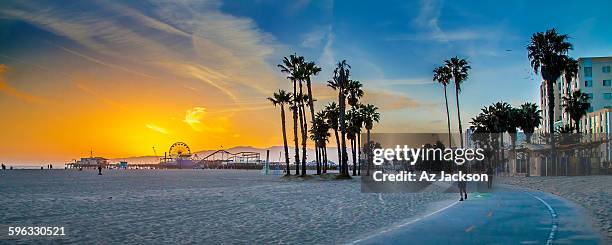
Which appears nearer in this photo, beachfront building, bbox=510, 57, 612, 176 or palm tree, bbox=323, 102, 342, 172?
beachfront building, bbox=510, 57, 612, 176

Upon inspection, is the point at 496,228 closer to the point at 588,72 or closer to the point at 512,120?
the point at 512,120

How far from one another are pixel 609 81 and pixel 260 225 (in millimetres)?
124100

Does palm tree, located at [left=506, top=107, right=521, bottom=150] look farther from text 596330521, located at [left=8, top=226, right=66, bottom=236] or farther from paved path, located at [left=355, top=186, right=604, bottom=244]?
text 596330521, located at [left=8, top=226, right=66, bottom=236]

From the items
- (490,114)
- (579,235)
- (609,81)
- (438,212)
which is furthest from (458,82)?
(579,235)

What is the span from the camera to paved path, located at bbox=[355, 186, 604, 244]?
14100 millimetres

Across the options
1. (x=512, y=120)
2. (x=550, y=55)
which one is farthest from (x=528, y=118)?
(x=550, y=55)

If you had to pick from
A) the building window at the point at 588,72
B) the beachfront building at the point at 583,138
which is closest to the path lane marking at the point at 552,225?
the beachfront building at the point at 583,138

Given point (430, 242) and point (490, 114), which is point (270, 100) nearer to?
point (490, 114)

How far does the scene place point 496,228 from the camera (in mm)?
16500

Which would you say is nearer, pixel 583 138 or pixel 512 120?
pixel 512 120

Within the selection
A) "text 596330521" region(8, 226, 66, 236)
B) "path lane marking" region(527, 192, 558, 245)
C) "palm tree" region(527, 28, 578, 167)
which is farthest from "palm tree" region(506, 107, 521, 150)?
"text 596330521" region(8, 226, 66, 236)

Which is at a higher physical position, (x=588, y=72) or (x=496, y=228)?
(x=588, y=72)

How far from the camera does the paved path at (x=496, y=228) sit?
14.1m

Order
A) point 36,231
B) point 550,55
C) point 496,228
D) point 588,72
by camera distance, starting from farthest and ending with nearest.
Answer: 1. point 588,72
2. point 550,55
3. point 36,231
4. point 496,228
